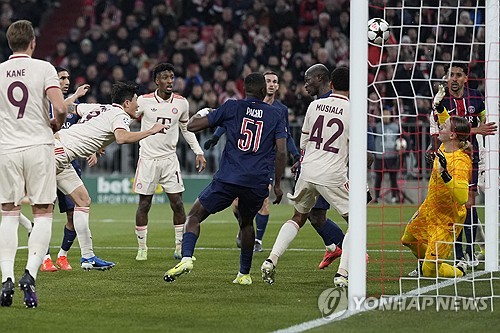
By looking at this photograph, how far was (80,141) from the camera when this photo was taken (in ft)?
35.1

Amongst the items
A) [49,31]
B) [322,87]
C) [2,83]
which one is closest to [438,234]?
[322,87]

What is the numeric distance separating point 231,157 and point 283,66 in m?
15.4

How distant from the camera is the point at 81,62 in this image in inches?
1041

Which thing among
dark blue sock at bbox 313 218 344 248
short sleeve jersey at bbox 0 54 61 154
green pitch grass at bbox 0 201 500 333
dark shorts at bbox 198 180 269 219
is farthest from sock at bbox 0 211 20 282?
dark blue sock at bbox 313 218 344 248

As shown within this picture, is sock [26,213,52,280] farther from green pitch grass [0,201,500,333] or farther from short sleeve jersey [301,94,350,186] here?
short sleeve jersey [301,94,350,186]

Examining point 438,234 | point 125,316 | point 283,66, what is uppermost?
point 283,66

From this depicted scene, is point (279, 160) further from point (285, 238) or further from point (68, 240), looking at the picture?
point (68, 240)

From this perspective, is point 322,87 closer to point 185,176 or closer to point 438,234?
point 438,234

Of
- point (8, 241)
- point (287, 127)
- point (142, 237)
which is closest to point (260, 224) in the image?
point (287, 127)

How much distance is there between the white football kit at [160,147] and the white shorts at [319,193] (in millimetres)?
3230

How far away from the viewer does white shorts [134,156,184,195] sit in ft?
41.5

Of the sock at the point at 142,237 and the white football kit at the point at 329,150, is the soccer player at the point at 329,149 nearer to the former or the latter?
the white football kit at the point at 329,150

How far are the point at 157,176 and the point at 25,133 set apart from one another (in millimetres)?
4782

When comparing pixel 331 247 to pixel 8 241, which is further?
pixel 331 247
